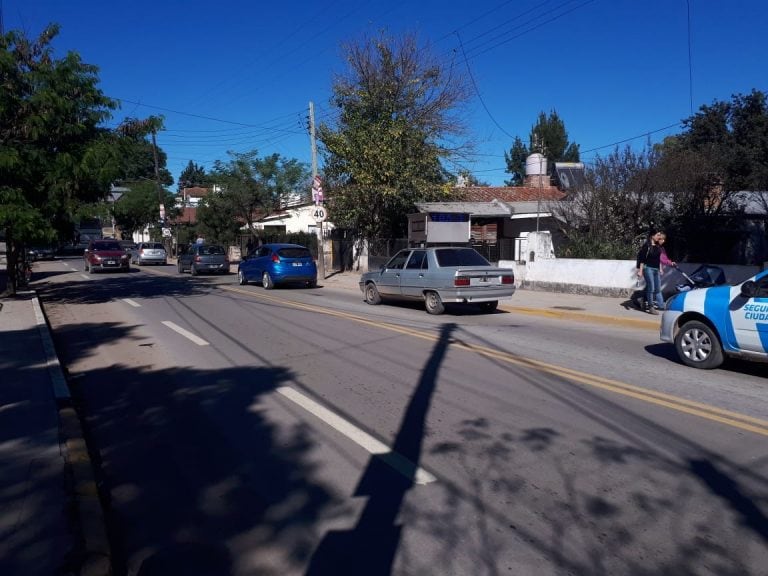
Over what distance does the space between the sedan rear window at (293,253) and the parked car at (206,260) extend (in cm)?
970

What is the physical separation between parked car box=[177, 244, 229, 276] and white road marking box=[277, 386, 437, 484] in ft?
79.6

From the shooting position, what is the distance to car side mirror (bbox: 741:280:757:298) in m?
7.56

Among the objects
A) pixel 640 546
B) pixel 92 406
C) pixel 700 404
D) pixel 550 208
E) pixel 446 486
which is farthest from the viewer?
pixel 550 208

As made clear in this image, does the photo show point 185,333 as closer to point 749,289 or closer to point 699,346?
point 699,346

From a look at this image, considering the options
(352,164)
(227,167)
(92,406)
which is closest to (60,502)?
(92,406)

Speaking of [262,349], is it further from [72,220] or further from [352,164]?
[352,164]

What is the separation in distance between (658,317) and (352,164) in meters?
15.7

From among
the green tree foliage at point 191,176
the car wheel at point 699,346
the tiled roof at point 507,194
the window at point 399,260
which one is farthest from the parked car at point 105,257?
the green tree foliage at point 191,176

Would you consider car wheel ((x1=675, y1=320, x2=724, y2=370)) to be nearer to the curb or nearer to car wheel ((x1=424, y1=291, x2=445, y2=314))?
car wheel ((x1=424, y1=291, x2=445, y2=314))

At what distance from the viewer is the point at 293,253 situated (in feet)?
72.8

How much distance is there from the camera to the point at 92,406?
279 inches

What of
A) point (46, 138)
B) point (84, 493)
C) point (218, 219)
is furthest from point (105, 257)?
point (84, 493)

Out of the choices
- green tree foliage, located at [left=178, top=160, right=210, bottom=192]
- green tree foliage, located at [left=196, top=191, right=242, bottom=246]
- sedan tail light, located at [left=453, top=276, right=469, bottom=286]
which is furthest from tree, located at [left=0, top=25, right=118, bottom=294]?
green tree foliage, located at [left=178, top=160, right=210, bottom=192]

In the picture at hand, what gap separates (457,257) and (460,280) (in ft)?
2.95
